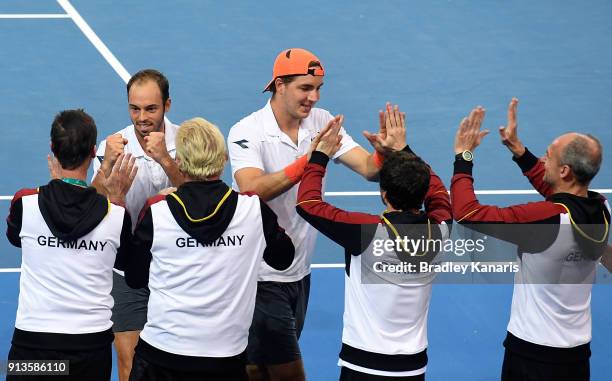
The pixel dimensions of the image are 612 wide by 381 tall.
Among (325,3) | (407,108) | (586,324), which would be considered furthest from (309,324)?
(325,3)

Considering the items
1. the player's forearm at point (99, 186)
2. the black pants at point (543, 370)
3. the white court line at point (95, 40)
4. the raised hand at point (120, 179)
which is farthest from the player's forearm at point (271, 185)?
the white court line at point (95, 40)

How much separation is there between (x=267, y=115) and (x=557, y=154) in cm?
228

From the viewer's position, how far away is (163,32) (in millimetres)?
17172

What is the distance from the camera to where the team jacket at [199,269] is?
611 cm

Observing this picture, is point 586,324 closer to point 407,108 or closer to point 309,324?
point 309,324

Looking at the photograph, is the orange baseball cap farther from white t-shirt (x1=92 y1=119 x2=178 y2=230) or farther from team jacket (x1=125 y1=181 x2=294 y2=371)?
team jacket (x1=125 y1=181 x2=294 y2=371)

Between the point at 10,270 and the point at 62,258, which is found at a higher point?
the point at 62,258

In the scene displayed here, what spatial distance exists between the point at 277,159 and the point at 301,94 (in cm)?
51

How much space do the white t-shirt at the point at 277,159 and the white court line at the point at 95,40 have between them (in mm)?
8114

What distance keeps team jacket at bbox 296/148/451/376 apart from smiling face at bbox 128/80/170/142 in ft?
5.46

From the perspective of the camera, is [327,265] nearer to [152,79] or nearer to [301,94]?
[301,94]

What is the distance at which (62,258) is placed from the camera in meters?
6.23

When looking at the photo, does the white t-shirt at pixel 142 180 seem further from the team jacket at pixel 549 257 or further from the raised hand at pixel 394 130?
the team jacket at pixel 549 257

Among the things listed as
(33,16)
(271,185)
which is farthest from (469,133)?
(33,16)
